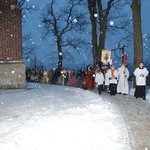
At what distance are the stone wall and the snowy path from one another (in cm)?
950

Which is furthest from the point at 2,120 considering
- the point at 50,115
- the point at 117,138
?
the point at 117,138

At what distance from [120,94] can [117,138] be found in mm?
13889

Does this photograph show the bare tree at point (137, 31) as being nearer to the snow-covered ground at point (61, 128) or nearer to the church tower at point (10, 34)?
the church tower at point (10, 34)

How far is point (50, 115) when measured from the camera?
1330 cm

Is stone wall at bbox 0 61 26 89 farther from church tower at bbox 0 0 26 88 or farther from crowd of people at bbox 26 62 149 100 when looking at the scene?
crowd of people at bbox 26 62 149 100

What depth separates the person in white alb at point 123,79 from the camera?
23.7 metres

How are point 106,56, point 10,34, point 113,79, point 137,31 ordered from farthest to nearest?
point 106,56 → point 137,31 → point 10,34 → point 113,79

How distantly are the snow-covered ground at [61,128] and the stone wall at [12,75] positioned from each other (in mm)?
9517

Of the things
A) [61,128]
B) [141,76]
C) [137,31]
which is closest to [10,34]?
[137,31]

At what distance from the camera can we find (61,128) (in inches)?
435

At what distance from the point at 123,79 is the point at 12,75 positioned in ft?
19.4

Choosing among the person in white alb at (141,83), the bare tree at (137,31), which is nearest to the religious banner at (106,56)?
the bare tree at (137,31)

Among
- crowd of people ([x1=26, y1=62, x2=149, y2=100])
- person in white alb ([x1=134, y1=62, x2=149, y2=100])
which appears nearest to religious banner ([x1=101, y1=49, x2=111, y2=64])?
→ crowd of people ([x1=26, y1=62, x2=149, y2=100])

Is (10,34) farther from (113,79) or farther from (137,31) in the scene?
(137,31)
